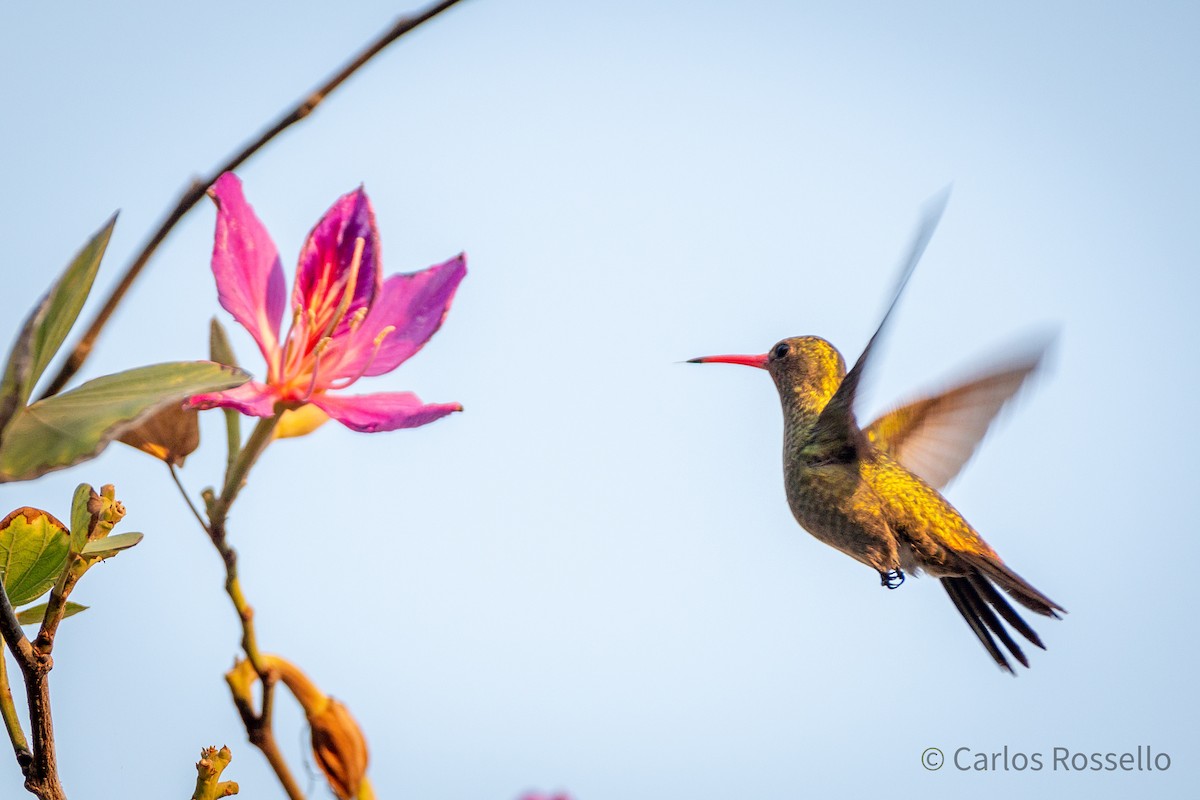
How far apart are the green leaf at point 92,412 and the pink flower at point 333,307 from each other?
0.75ft

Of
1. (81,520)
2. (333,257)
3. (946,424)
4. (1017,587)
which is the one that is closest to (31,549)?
(81,520)

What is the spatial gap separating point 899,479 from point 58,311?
104 inches

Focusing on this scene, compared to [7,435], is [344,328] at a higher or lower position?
higher

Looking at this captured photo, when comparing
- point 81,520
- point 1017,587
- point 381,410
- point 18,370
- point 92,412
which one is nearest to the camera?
point 18,370

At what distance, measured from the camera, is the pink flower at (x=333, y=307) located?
1.52 m

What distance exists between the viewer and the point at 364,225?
1.68m

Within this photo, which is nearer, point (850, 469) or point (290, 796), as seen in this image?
point (290, 796)

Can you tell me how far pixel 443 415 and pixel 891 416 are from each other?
2594 millimetres

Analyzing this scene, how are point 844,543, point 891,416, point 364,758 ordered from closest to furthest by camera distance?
point 364,758 < point 844,543 < point 891,416

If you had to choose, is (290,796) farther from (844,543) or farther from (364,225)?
(844,543)

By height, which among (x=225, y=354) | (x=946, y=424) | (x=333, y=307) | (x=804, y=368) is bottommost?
(x=225, y=354)

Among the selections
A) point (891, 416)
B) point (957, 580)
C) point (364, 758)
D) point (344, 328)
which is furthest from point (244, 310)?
point (891, 416)

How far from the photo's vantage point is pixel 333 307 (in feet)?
5.51

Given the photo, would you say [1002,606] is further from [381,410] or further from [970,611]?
[381,410]
